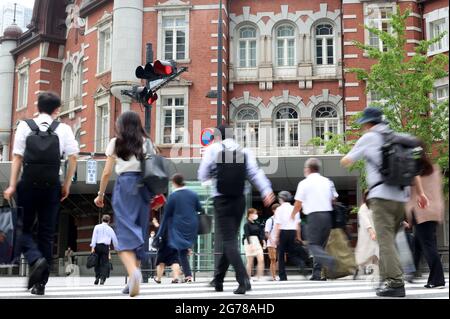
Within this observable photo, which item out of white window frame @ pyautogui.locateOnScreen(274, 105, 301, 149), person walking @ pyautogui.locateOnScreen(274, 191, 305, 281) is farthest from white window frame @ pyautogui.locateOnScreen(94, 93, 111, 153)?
person walking @ pyautogui.locateOnScreen(274, 191, 305, 281)

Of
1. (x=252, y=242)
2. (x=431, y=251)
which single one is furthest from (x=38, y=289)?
(x=252, y=242)

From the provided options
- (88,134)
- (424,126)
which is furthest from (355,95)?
(88,134)

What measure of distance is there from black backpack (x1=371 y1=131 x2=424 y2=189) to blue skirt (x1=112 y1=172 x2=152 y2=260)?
2.27 metres

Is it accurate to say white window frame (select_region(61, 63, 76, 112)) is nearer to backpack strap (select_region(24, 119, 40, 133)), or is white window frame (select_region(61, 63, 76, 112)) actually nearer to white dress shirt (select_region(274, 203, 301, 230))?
white dress shirt (select_region(274, 203, 301, 230))

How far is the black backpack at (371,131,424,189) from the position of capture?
587cm

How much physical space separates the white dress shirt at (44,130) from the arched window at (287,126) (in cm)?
2074

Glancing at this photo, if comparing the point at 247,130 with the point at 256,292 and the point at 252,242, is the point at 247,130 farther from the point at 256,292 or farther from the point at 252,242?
the point at 256,292

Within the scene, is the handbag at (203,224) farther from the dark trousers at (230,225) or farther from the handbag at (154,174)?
the handbag at (154,174)

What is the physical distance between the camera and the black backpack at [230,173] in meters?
6.47

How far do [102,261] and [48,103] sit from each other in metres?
8.38

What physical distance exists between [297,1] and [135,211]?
2367 cm

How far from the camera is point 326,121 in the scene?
2733cm

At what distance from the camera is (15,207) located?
20.5ft

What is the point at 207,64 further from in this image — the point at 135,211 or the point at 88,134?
the point at 135,211
